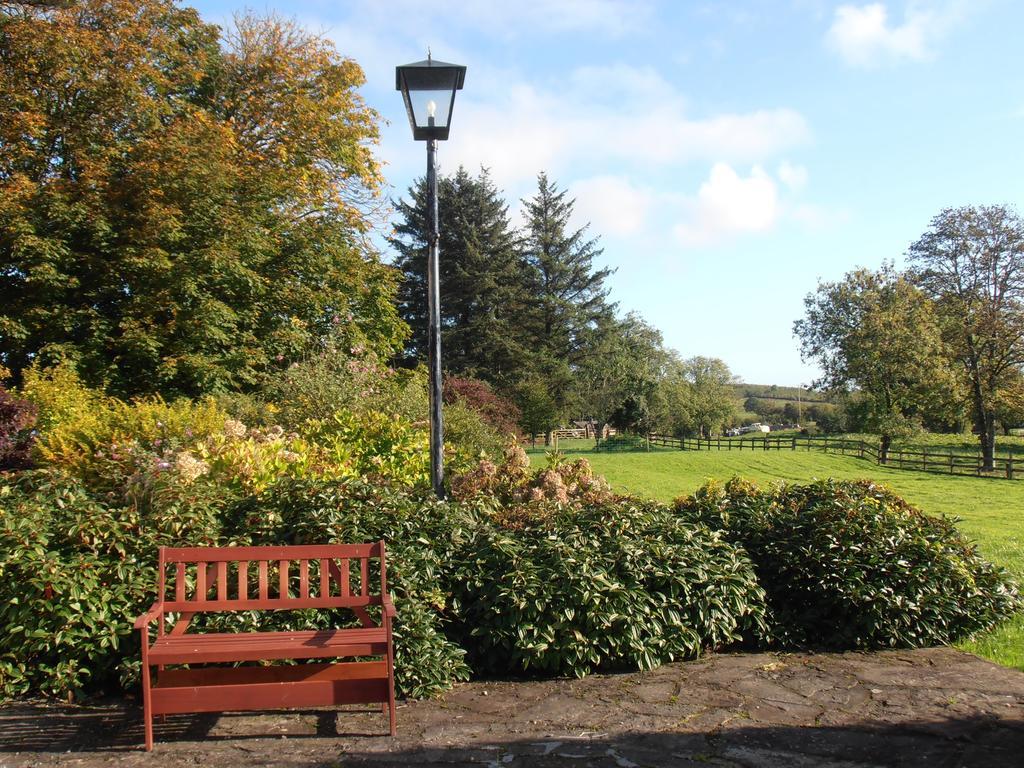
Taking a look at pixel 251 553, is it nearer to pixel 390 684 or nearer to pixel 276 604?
pixel 276 604

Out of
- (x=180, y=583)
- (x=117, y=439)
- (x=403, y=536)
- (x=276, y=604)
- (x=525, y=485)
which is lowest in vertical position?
(x=276, y=604)

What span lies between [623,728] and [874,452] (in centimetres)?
3486

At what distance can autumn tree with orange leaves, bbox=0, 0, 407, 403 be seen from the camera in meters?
14.9

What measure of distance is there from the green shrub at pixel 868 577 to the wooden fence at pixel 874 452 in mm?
23707

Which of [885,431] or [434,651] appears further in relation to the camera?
[885,431]

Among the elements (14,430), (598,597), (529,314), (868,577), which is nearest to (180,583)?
(598,597)

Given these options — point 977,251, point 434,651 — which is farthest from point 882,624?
point 977,251

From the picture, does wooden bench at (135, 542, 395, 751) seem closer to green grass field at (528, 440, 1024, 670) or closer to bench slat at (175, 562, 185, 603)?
bench slat at (175, 562, 185, 603)

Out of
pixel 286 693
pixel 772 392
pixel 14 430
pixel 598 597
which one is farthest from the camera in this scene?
pixel 772 392

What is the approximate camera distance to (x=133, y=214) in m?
15.4

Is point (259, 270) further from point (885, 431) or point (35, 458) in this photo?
point (885, 431)

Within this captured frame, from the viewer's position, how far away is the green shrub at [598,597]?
16.1ft

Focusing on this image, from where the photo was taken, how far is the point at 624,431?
56812 mm

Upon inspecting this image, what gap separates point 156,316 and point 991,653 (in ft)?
51.2
